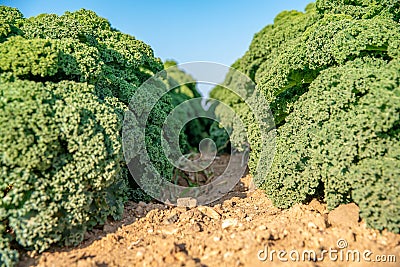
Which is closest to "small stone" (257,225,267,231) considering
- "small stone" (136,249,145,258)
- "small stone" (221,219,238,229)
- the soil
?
the soil

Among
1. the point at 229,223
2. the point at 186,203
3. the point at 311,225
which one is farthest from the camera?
the point at 186,203

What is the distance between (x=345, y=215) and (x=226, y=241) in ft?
5.13

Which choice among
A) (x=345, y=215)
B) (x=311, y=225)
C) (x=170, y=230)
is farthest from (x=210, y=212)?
(x=345, y=215)

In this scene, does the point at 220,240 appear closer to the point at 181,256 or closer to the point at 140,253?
the point at 181,256

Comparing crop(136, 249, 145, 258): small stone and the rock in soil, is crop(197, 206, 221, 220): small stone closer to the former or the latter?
the rock in soil

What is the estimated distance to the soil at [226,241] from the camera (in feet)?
13.7

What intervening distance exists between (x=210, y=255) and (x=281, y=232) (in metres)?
0.91

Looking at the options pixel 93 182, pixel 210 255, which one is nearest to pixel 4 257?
pixel 93 182

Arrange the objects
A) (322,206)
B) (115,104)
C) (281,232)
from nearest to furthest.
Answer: (281,232) < (322,206) < (115,104)

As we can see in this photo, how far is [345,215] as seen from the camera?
475 cm

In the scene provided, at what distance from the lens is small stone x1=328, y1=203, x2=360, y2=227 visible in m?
4.65

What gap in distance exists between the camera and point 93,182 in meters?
4.78

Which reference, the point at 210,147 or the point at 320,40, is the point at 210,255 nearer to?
the point at 320,40

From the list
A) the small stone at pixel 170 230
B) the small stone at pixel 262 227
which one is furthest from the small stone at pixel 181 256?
the small stone at pixel 262 227
